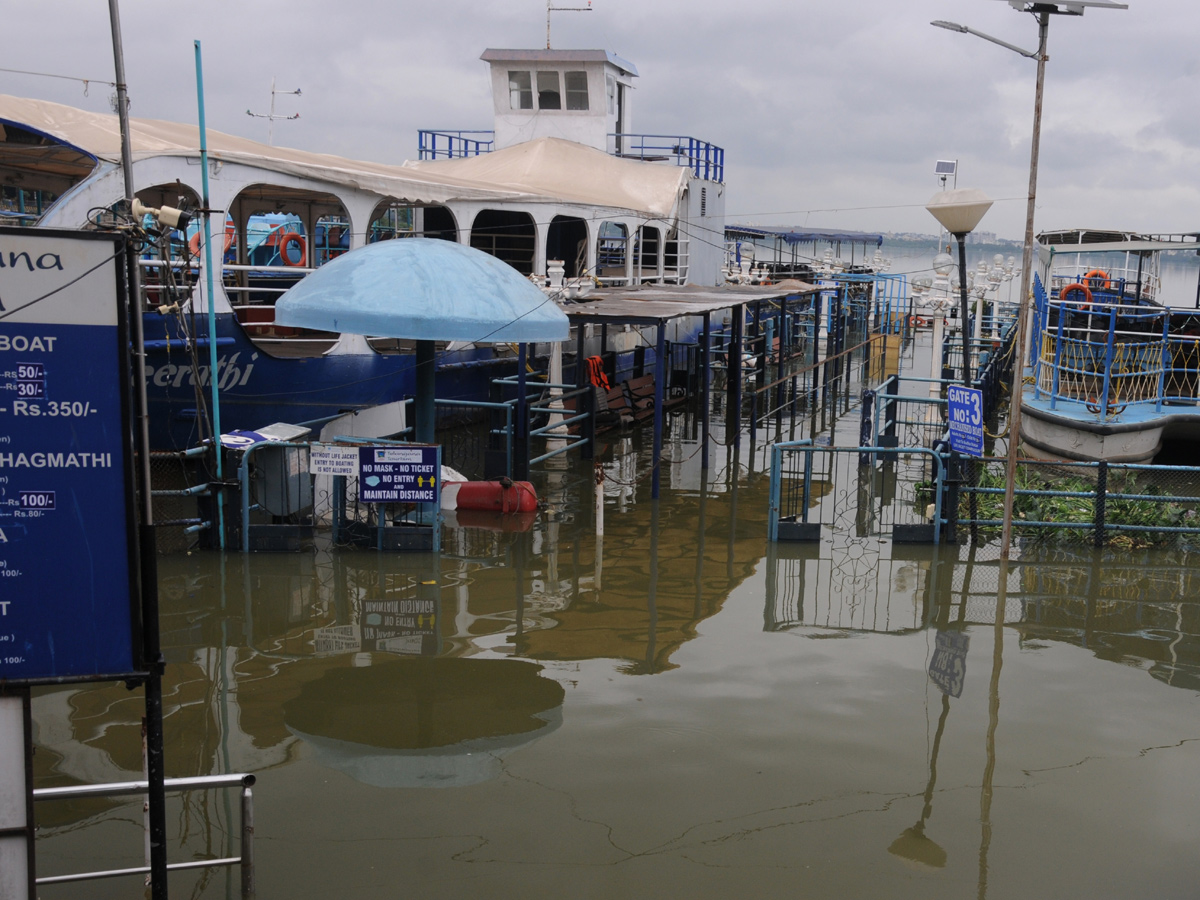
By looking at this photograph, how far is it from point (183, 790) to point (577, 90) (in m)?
26.3

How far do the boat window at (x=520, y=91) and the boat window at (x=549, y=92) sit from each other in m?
0.27

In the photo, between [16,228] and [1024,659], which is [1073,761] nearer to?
[1024,659]

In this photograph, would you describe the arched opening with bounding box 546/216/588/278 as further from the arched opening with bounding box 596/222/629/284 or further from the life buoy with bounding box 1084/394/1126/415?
the life buoy with bounding box 1084/394/1126/415

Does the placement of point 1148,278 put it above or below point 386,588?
above

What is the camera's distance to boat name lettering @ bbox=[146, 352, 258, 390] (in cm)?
1216

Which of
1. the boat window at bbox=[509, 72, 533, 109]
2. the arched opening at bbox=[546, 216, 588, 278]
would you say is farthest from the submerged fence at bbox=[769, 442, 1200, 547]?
the boat window at bbox=[509, 72, 533, 109]

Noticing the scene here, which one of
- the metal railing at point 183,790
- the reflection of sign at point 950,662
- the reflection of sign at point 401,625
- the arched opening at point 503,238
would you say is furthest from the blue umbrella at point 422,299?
the arched opening at point 503,238

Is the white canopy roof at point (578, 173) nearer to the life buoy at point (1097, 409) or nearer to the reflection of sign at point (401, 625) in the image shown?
the life buoy at point (1097, 409)

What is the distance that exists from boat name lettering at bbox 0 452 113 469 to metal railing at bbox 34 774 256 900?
133 centimetres

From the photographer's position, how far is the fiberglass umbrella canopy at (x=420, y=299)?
10.1 meters

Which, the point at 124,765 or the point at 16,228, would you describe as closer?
the point at 16,228

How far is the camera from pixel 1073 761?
6562 mm

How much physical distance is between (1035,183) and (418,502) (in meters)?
6.73

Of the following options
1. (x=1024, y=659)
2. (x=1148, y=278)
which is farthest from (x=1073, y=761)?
(x=1148, y=278)
